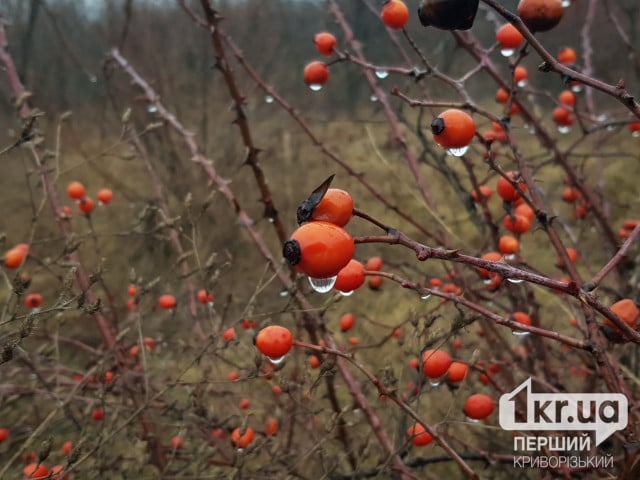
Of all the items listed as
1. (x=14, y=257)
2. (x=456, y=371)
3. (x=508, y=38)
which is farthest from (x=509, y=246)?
(x=14, y=257)

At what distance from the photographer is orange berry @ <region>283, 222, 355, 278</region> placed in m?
0.68

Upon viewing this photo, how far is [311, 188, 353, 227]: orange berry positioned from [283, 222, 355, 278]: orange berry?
4 cm

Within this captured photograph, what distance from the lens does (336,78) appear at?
9.16 m

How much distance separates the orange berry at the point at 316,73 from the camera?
68.9 inches

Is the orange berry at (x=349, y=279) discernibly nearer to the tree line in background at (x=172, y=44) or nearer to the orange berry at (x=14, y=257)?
the orange berry at (x=14, y=257)

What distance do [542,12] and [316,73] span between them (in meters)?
0.86

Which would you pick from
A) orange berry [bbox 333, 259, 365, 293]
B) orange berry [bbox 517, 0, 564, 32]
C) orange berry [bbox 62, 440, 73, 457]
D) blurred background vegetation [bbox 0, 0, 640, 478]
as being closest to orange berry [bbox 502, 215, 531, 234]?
orange berry [bbox 517, 0, 564, 32]

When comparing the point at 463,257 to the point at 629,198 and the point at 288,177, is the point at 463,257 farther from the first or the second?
the point at 629,198

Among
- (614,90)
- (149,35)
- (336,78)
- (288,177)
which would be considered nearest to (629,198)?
(288,177)

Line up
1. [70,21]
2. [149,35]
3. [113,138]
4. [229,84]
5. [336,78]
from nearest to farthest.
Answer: [229,84] < [149,35] < [70,21] < [113,138] < [336,78]

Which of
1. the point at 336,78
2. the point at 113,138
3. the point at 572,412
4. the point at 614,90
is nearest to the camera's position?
the point at 614,90

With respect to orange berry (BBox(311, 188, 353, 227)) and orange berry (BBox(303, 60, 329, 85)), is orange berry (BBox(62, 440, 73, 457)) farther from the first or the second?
orange berry (BBox(303, 60, 329, 85))

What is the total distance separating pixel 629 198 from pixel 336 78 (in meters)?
4.80

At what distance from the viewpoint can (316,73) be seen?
176cm
